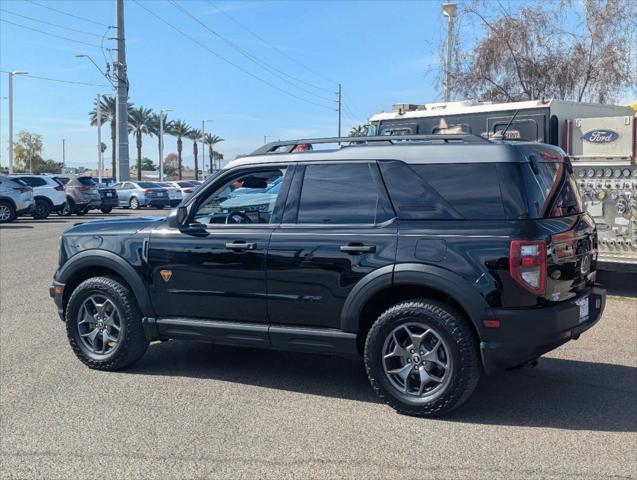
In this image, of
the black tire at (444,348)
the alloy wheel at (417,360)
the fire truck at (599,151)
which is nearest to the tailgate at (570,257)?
the black tire at (444,348)

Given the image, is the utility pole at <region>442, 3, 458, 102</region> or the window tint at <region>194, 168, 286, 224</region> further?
the utility pole at <region>442, 3, 458, 102</region>

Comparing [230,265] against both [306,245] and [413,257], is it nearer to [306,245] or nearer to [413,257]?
[306,245]

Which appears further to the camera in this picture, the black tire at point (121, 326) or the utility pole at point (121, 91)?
the utility pole at point (121, 91)

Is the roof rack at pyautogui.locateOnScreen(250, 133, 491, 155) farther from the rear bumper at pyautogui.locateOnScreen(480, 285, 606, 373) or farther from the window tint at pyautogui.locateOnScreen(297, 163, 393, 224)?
the rear bumper at pyautogui.locateOnScreen(480, 285, 606, 373)

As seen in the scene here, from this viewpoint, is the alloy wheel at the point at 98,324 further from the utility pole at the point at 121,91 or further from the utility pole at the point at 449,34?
the utility pole at the point at 121,91

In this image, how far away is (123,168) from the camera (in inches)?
1277

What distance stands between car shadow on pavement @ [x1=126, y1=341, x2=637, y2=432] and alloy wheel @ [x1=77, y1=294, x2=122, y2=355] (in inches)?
13.5

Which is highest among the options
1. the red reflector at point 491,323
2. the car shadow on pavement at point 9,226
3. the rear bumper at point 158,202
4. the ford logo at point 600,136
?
the ford logo at point 600,136

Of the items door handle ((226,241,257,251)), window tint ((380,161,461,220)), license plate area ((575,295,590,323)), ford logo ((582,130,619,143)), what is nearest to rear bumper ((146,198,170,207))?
ford logo ((582,130,619,143))

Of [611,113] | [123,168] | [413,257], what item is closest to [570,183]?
[413,257]

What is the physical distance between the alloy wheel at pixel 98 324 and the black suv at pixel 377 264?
0.01 metres

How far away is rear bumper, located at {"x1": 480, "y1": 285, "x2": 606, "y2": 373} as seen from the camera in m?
4.55

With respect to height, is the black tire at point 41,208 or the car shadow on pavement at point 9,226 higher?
the black tire at point 41,208

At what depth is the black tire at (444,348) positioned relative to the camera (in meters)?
4.71
